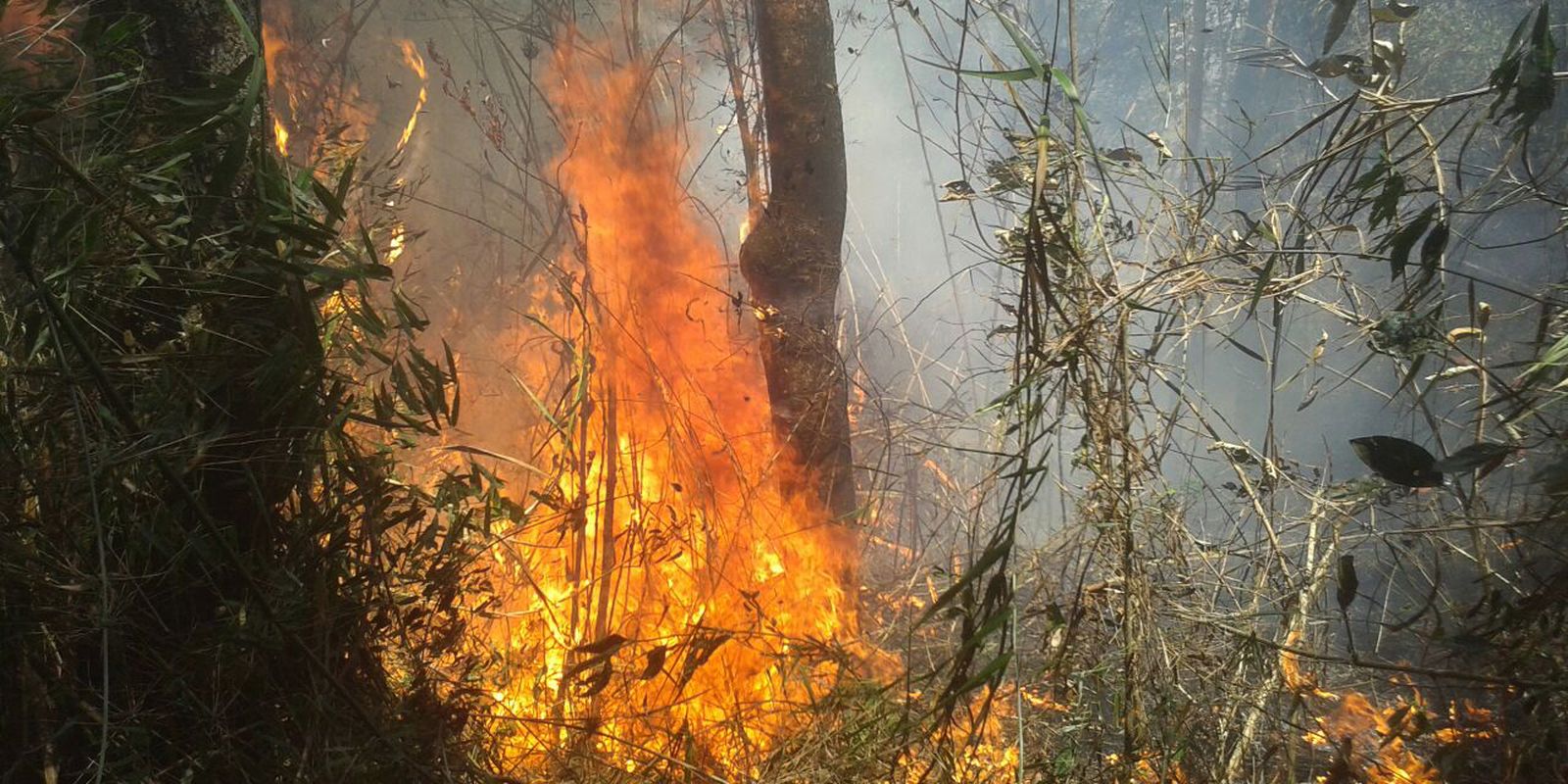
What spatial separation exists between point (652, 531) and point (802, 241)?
1.15m

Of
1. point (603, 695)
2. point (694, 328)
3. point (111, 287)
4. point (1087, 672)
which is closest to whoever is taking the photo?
point (111, 287)

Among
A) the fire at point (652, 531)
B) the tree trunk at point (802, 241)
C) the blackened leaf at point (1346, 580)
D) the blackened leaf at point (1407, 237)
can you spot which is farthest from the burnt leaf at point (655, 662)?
the blackened leaf at point (1407, 237)

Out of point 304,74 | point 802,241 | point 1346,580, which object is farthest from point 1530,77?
point 304,74

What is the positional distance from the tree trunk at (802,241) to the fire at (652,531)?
0.16 meters

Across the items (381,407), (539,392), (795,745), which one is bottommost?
(795,745)

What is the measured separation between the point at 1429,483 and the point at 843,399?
→ 1.85m

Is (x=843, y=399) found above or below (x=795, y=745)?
above

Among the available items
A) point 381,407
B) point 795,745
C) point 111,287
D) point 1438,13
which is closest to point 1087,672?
point 795,745

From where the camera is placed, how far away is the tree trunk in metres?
3.12

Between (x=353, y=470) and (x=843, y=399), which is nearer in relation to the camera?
(x=353, y=470)

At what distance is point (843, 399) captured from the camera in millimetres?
3254

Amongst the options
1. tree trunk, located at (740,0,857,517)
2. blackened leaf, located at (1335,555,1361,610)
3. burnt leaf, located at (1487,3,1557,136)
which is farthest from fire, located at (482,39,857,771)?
burnt leaf, located at (1487,3,1557,136)

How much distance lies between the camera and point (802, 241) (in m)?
3.12

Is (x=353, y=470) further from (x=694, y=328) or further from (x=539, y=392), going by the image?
(x=539, y=392)
